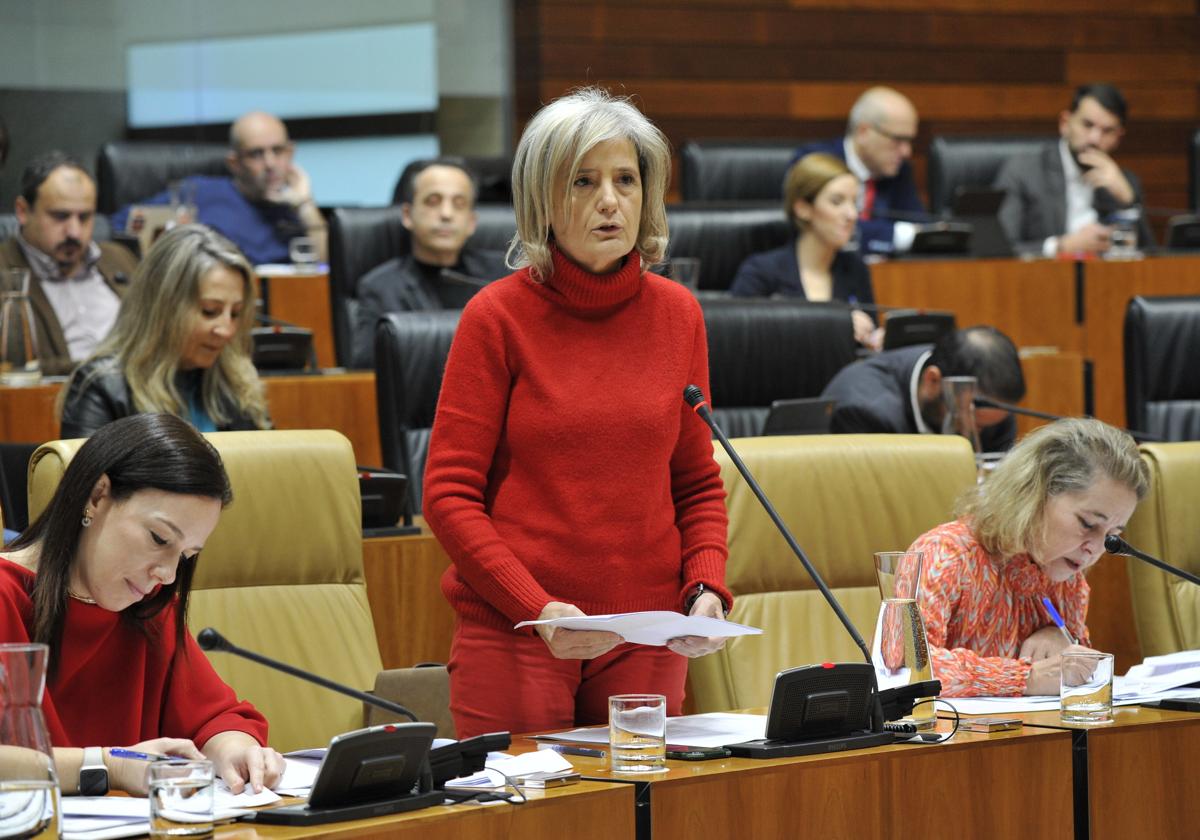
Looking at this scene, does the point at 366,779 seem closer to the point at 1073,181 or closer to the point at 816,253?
the point at 816,253

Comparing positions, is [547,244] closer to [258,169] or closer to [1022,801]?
[1022,801]

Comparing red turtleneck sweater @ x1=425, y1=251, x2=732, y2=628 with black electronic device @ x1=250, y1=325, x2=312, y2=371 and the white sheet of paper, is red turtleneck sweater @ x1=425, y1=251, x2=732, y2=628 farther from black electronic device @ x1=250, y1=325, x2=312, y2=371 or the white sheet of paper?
A: black electronic device @ x1=250, y1=325, x2=312, y2=371

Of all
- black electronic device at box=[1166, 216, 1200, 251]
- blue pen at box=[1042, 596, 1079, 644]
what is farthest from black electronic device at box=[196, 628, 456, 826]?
black electronic device at box=[1166, 216, 1200, 251]

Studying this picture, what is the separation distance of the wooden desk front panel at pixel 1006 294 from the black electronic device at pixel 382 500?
8.58ft

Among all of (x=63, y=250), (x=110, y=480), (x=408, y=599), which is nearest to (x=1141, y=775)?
(x=110, y=480)

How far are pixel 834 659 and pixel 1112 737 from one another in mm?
697

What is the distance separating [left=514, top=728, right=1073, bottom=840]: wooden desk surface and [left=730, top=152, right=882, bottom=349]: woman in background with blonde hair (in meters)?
2.88

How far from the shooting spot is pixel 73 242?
14.5 feet

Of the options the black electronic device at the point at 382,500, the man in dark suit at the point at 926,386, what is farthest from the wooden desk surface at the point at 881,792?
the man in dark suit at the point at 926,386

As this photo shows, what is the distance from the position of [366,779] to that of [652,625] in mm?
390

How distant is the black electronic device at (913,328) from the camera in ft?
13.5

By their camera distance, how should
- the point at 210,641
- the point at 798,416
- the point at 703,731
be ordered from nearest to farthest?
1. the point at 210,641
2. the point at 703,731
3. the point at 798,416

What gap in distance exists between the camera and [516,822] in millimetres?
1588

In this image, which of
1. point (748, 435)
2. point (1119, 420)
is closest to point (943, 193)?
point (1119, 420)
